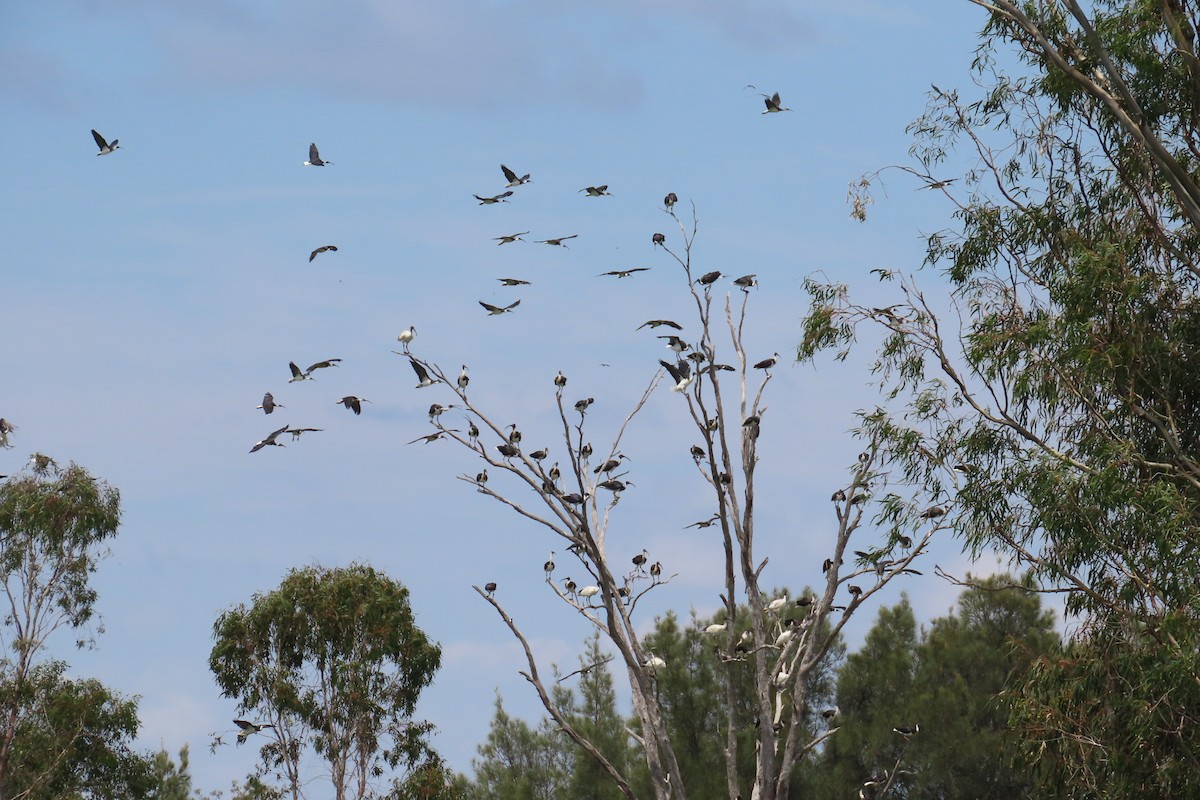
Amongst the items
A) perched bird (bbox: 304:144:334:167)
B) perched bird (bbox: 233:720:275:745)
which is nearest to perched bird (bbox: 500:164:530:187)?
perched bird (bbox: 304:144:334:167)

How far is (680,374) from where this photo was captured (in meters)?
14.1

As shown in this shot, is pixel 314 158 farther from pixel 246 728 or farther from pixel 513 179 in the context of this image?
pixel 246 728

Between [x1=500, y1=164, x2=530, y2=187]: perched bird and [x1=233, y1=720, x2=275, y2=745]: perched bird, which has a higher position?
[x1=500, y1=164, x2=530, y2=187]: perched bird

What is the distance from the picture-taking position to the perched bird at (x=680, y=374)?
46.1 feet

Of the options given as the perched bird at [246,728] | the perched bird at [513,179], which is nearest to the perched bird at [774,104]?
the perched bird at [513,179]

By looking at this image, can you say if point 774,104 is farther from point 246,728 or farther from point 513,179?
point 246,728

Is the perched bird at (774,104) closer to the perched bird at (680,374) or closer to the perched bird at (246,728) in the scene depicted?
the perched bird at (680,374)

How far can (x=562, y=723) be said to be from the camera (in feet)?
46.1

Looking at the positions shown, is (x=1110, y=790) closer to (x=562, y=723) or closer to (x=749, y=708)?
(x=562, y=723)

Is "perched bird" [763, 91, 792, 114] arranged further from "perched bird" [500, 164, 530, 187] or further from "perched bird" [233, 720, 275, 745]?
"perched bird" [233, 720, 275, 745]

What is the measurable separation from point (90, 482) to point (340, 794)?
21.5 feet

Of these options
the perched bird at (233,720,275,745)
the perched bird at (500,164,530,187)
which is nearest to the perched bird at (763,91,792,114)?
the perched bird at (500,164,530,187)

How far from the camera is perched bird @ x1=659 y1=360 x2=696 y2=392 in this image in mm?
14062

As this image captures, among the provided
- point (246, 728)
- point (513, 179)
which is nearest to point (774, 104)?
point (513, 179)
